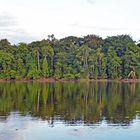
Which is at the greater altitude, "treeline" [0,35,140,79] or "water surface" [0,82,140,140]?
"treeline" [0,35,140,79]

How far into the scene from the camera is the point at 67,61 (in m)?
84.1

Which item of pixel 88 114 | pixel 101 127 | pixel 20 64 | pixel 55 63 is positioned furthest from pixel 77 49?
pixel 101 127

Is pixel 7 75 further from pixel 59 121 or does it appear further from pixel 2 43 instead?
pixel 59 121

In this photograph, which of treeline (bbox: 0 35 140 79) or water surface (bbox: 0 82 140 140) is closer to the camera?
water surface (bbox: 0 82 140 140)

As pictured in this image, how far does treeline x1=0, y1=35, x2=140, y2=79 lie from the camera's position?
268 feet

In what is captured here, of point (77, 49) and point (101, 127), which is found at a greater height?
point (77, 49)

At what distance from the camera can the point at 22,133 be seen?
65.8ft

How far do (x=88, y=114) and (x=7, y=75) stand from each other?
5456cm

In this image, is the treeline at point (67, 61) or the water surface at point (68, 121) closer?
the water surface at point (68, 121)

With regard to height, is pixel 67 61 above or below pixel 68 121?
above

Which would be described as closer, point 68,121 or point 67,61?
point 68,121

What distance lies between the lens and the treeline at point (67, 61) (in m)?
81.7

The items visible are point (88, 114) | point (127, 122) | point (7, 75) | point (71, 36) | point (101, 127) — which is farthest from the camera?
point (71, 36)

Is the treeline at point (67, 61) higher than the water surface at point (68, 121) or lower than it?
higher
